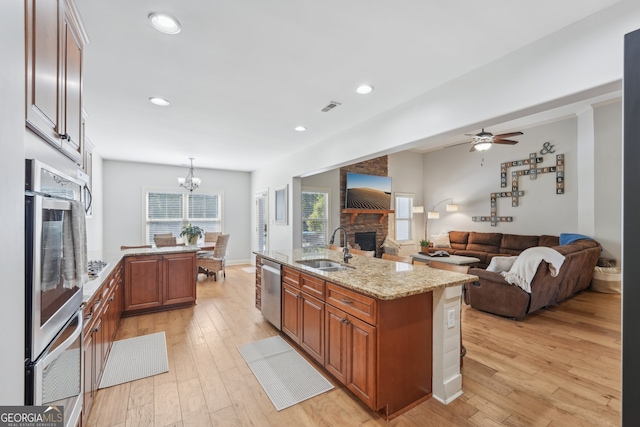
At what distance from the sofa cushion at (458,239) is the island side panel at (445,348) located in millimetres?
5893

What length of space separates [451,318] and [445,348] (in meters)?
0.23

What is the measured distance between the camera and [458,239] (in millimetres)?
7691

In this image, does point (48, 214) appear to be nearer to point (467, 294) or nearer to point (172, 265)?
point (172, 265)

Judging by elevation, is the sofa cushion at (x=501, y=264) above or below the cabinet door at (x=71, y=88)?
below

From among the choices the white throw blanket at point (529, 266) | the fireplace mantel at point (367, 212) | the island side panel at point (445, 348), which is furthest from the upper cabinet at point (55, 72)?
the fireplace mantel at point (367, 212)

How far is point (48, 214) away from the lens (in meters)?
1.12

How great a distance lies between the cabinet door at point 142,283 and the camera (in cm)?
392

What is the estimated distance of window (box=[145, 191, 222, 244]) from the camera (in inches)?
278

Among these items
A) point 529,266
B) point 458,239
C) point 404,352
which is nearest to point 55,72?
point 404,352

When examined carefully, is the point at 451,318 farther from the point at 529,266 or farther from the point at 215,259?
the point at 215,259

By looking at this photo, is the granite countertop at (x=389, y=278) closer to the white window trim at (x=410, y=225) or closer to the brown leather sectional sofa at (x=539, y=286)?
the brown leather sectional sofa at (x=539, y=286)

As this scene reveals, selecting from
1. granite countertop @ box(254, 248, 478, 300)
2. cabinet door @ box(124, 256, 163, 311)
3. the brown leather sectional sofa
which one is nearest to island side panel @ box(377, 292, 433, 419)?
granite countertop @ box(254, 248, 478, 300)

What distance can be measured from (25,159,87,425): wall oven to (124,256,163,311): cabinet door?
2.65m

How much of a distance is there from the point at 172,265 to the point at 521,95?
4.58 metres
